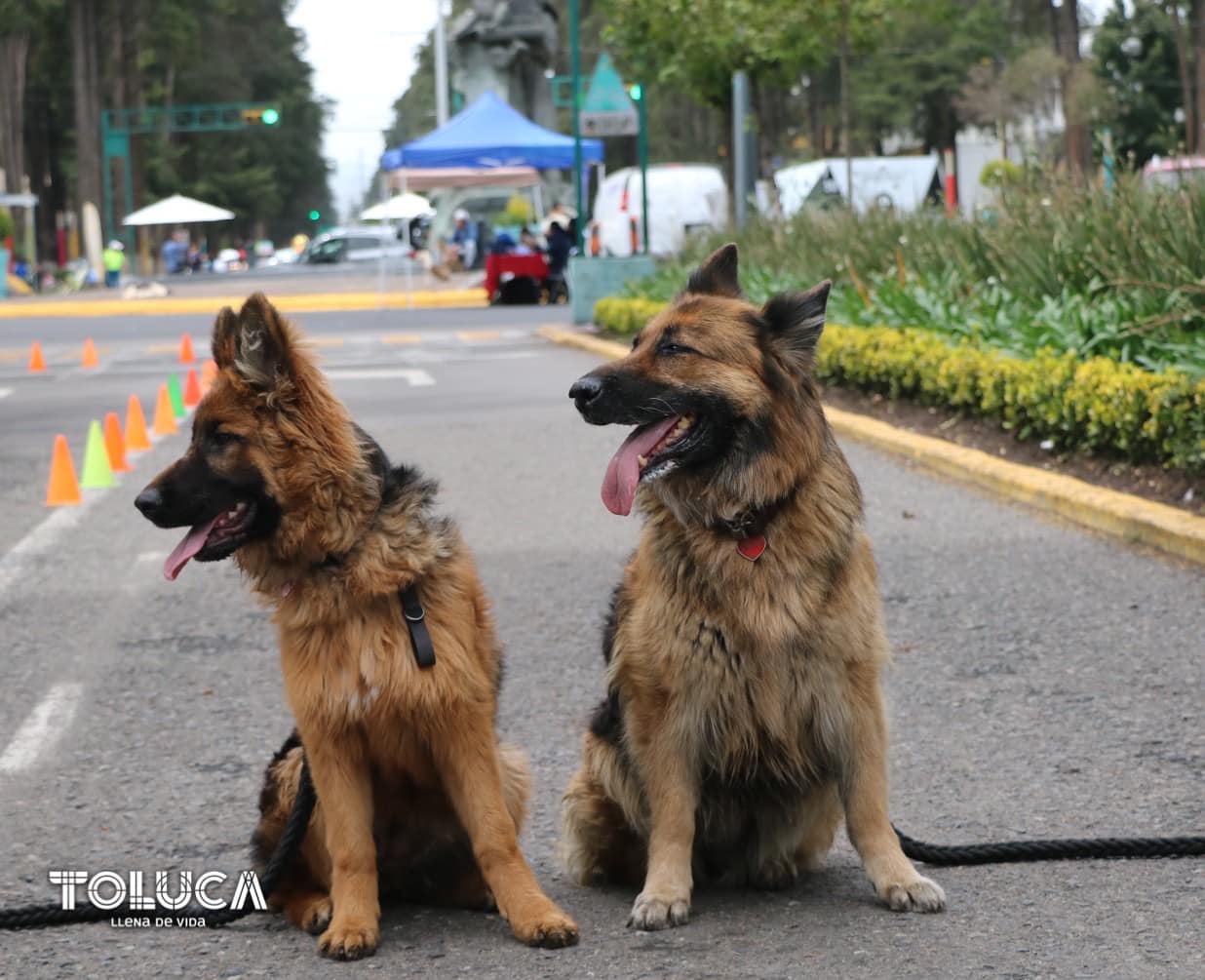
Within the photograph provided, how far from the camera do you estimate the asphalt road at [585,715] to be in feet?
14.3

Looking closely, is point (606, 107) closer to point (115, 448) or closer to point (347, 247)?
point (115, 448)

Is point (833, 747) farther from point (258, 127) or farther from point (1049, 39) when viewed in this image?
point (258, 127)

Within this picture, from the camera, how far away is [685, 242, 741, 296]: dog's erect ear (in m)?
4.92

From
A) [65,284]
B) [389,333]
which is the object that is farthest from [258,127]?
[389,333]

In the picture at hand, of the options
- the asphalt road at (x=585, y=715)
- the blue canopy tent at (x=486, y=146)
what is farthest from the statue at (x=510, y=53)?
the asphalt road at (x=585, y=715)

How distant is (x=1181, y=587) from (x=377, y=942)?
5.64 m

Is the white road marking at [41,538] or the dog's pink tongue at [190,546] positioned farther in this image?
the white road marking at [41,538]

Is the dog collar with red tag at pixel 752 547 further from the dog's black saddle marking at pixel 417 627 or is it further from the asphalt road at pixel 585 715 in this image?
the asphalt road at pixel 585 715

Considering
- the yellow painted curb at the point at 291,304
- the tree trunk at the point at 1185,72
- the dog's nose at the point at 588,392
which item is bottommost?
the yellow painted curb at the point at 291,304

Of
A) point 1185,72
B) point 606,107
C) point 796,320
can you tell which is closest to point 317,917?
point 796,320

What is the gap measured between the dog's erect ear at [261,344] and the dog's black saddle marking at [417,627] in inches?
25.0

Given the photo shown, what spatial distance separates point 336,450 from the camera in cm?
439

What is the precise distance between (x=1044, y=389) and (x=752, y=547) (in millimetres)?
7986

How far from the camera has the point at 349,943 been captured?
14.0ft
